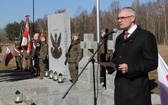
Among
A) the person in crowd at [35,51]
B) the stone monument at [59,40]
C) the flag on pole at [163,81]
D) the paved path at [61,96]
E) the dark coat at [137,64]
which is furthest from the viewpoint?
the person in crowd at [35,51]

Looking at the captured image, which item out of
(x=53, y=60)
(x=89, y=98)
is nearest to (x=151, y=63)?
(x=89, y=98)

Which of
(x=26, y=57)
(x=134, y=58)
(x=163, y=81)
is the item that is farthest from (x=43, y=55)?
(x=134, y=58)

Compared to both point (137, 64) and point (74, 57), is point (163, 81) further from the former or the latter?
point (74, 57)

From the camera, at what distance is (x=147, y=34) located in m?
3.39

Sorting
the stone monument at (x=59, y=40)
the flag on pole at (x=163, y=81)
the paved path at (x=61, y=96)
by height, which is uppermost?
the stone monument at (x=59, y=40)

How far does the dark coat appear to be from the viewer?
3283 millimetres

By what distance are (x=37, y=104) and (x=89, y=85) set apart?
2357 millimetres

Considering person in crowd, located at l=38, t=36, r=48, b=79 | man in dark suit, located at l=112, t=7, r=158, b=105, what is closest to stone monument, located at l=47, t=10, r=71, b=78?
person in crowd, located at l=38, t=36, r=48, b=79

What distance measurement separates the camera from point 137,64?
129 inches

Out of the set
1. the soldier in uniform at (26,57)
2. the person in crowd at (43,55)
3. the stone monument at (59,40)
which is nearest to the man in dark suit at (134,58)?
the stone monument at (59,40)

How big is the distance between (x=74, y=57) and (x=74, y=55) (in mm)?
69

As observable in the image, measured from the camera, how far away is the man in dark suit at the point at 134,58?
3.30m

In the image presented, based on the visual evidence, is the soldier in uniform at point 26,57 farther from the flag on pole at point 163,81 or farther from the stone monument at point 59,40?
the flag on pole at point 163,81

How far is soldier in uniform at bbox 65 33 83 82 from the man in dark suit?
7225 mm
